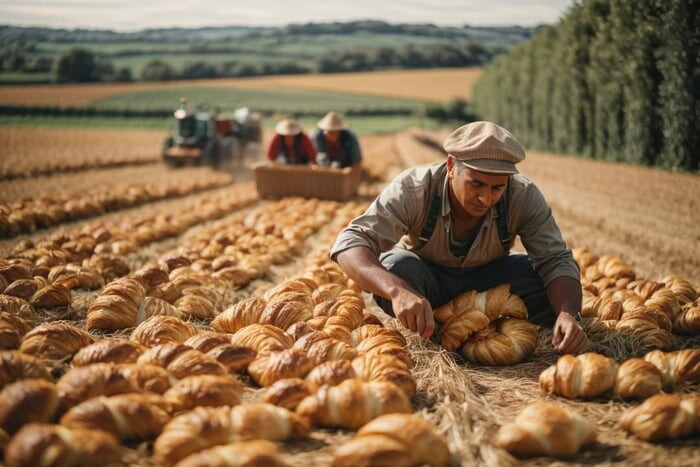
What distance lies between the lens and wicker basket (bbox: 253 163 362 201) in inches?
392

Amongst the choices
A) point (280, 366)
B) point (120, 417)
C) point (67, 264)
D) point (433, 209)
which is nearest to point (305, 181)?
point (67, 264)

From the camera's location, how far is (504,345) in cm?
337

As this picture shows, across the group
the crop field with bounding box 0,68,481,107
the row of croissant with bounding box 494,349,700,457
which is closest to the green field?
the crop field with bounding box 0,68,481,107

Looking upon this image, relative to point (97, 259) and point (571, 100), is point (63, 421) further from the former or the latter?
point (571, 100)

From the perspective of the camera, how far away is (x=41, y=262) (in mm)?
4949

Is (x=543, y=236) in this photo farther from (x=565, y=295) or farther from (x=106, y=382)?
(x=106, y=382)

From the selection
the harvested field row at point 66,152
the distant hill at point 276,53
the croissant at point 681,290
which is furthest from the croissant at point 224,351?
the distant hill at point 276,53

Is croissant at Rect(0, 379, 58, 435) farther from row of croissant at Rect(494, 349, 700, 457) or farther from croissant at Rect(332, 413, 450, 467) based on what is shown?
row of croissant at Rect(494, 349, 700, 457)

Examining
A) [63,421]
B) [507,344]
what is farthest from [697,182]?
[63,421]

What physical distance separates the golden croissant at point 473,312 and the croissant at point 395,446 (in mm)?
1301

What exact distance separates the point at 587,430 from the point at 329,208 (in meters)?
6.97

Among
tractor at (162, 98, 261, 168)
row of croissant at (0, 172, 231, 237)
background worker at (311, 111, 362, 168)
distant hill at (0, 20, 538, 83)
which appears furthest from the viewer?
distant hill at (0, 20, 538, 83)

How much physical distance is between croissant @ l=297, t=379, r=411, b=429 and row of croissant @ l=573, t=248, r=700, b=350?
6.19 ft

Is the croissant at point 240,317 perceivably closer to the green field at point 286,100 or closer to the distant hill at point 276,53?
the distant hill at point 276,53
